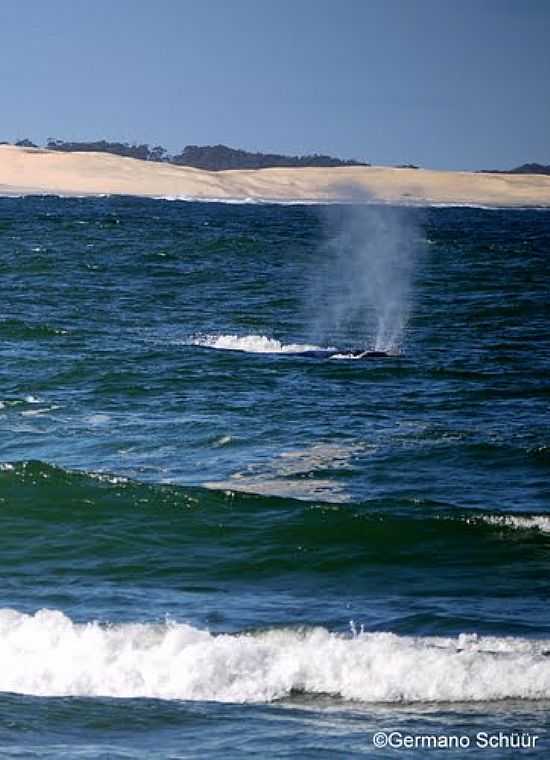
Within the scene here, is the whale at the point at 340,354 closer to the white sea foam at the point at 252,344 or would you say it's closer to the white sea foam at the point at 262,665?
the white sea foam at the point at 252,344

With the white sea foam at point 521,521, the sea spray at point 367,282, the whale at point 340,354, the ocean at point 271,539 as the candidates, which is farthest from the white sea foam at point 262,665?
the sea spray at point 367,282

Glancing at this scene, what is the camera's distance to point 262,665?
11508 mm

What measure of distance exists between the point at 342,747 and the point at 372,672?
5.37 feet

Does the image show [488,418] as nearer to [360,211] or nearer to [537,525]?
[537,525]

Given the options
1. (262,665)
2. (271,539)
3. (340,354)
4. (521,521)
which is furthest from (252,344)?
(262,665)

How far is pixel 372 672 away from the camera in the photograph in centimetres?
1137

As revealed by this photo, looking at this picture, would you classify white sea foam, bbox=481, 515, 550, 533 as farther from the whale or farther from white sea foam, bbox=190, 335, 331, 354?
white sea foam, bbox=190, 335, 331, 354

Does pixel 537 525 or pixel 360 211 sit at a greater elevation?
pixel 360 211

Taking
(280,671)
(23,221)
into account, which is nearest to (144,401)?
(280,671)

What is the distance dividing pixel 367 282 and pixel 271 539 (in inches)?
1256

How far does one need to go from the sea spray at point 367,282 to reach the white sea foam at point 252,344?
1685 millimetres

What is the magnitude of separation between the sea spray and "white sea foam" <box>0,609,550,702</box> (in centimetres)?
1829

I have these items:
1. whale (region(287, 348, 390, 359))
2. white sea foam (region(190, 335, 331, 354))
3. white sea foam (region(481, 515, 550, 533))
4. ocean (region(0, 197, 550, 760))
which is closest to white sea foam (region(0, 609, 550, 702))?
ocean (region(0, 197, 550, 760))

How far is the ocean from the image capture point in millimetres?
10656
